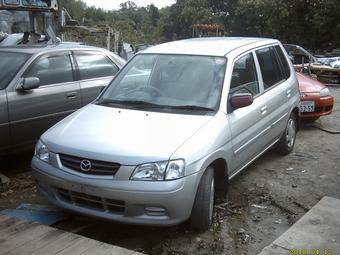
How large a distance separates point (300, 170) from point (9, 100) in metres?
3.78

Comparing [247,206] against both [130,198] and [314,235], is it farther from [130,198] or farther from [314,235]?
[130,198]

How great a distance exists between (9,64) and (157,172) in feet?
10.5

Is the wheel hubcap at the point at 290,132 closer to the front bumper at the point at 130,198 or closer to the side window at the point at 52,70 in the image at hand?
the front bumper at the point at 130,198

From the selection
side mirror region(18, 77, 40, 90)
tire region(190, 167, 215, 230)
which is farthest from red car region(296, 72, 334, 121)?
side mirror region(18, 77, 40, 90)

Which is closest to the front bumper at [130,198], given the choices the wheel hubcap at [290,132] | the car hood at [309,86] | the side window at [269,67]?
the side window at [269,67]

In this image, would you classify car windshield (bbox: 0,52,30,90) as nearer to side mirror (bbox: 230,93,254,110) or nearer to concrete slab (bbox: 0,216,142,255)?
concrete slab (bbox: 0,216,142,255)

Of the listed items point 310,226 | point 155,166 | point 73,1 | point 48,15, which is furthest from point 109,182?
point 73,1

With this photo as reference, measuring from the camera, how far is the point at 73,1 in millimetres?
64312

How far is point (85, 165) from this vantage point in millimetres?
3908

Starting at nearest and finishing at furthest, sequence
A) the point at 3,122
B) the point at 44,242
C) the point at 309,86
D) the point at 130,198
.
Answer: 1. the point at 130,198
2. the point at 44,242
3. the point at 3,122
4. the point at 309,86

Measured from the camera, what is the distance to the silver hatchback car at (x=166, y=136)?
379 centimetres

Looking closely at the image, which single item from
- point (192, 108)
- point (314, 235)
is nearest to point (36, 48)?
point (192, 108)

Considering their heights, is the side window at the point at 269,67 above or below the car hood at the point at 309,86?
above

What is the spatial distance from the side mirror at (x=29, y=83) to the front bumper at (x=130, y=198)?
1927mm
